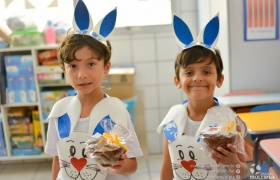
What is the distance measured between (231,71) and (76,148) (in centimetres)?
209

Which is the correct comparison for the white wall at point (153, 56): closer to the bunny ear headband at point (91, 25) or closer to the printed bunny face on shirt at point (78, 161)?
the bunny ear headband at point (91, 25)

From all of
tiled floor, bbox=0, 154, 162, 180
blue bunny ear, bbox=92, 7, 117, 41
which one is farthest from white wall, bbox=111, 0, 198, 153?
blue bunny ear, bbox=92, 7, 117, 41

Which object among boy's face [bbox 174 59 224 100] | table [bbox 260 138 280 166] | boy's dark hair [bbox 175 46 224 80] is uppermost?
boy's dark hair [bbox 175 46 224 80]

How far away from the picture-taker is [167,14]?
141 inches

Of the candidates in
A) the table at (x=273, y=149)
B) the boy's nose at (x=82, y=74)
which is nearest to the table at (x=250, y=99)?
the table at (x=273, y=149)

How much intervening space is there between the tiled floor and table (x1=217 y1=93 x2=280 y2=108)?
1000 mm

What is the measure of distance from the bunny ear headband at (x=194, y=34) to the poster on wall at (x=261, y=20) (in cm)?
185

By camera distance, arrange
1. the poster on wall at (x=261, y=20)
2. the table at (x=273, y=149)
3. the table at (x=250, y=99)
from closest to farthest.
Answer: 1. the table at (x=273, y=149)
2. the table at (x=250, y=99)
3. the poster on wall at (x=261, y=20)

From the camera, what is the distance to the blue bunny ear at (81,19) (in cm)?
131

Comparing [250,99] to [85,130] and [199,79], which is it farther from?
[85,130]

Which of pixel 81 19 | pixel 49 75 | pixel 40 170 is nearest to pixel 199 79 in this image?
pixel 81 19

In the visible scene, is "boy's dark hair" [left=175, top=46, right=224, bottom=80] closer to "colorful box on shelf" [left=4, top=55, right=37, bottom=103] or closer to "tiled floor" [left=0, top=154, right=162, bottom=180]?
"tiled floor" [left=0, top=154, right=162, bottom=180]

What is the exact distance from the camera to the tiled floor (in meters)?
3.23

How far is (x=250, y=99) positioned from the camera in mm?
2734
